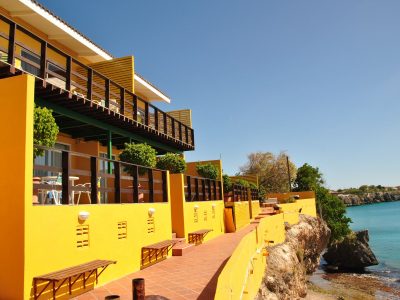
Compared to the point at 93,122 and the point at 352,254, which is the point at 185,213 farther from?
the point at 352,254

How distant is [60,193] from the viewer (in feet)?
34.3

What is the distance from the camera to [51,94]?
10398 mm

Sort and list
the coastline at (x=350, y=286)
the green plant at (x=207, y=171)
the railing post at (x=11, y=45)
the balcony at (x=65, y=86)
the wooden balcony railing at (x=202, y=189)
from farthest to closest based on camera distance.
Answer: the coastline at (x=350, y=286), the green plant at (x=207, y=171), the wooden balcony railing at (x=202, y=189), the balcony at (x=65, y=86), the railing post at (x=11, y=45)

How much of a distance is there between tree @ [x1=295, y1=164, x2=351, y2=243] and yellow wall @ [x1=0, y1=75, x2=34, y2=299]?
46220mm

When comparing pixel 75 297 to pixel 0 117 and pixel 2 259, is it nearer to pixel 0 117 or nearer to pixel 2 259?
pixel 2 259

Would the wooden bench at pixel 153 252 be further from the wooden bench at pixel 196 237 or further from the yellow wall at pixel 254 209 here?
the yellow wall at pixel 254 209

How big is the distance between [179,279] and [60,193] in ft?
15.0

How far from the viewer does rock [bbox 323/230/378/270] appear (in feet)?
133

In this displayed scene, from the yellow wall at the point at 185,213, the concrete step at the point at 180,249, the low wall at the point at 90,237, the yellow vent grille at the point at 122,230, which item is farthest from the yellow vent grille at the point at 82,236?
the yellow wall at the point at 185,213

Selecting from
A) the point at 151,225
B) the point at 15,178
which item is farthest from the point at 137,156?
the point at 15,178

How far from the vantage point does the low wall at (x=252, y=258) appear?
5646 millimetres

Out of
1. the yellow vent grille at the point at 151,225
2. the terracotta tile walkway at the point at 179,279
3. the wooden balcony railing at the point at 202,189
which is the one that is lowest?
the terracotta tile walkway at the point at 179,279

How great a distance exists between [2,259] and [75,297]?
182 cm

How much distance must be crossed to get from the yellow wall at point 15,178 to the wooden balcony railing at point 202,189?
9.58 m
